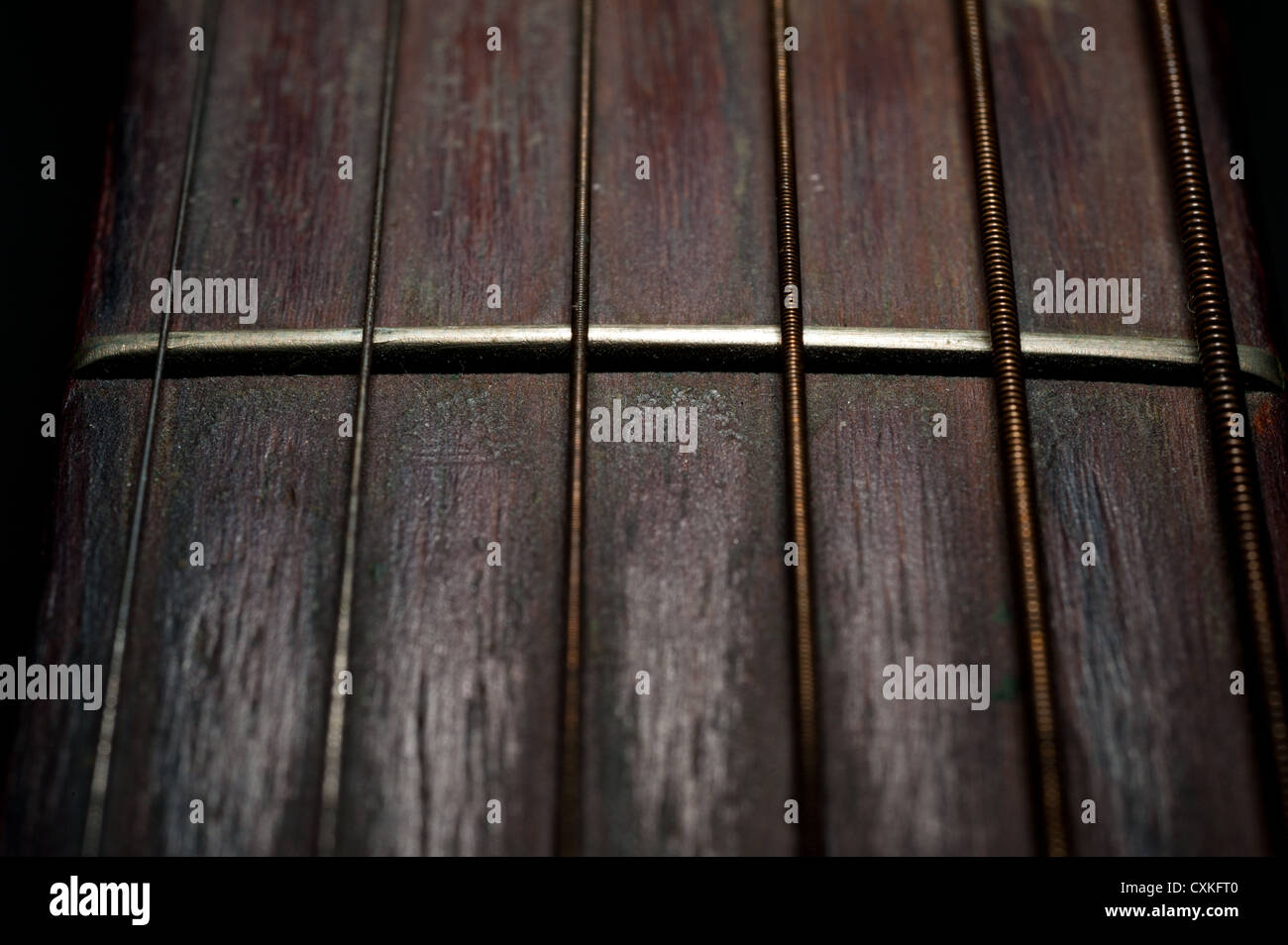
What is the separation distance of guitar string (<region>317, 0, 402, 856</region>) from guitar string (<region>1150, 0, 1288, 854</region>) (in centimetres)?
69

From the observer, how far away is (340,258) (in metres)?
0.99

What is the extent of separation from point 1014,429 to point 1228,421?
0.57 ft

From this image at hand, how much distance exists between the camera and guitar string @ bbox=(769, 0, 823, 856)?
792 millimetres

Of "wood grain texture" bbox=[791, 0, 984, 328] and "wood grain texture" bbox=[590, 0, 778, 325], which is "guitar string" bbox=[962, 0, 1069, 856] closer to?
"wood grain texture" bbox=[791, 0, 984, 328]

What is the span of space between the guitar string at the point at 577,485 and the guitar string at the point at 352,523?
0.16m

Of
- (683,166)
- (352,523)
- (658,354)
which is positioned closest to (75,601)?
(352,523)

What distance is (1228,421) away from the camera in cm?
88

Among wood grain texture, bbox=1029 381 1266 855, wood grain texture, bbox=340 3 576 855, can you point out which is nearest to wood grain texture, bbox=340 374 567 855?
wood grain texture, bbox=340 3 576 855

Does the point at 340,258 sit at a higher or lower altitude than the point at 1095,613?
higher

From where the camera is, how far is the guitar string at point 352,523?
78 centimetres
